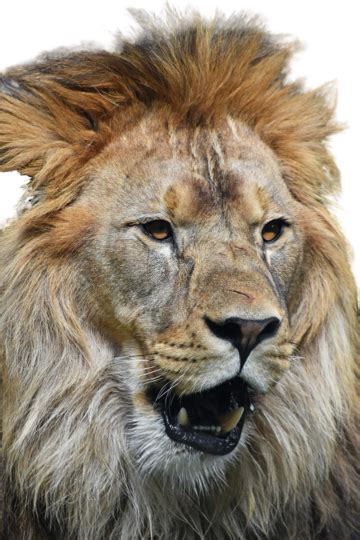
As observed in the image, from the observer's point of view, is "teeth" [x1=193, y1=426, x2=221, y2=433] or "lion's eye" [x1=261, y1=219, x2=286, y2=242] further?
"lion's eye" [x1=261, y1=219, x2=286, y2=242]

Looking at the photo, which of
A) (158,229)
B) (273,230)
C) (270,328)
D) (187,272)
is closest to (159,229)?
(158,229)

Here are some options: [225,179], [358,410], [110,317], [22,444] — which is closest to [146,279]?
[110,317]

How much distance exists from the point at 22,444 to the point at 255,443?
2.67 feet

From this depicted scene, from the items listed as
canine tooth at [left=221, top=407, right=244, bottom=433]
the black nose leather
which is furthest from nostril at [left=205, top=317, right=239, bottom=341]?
canine tooth at [left=221, top=407, right=244, bottom=433]

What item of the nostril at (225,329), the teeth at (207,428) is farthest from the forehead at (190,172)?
the teeth at (207,428)

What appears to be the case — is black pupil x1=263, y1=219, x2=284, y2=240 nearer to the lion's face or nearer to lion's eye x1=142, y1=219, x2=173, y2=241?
the lion's face

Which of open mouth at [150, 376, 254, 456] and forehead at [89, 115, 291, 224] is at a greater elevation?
forehead at [89, 115, 291, 224]

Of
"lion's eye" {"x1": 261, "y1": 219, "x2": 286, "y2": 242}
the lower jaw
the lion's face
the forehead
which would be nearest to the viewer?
the lion's face

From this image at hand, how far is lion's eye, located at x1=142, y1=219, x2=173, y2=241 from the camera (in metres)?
3.34

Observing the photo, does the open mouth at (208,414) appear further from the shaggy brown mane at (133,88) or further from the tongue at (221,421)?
the shaggy brown mane at (133,88)

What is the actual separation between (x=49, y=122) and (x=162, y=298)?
80cm

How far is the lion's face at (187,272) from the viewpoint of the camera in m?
3.09

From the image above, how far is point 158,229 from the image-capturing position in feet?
11.0

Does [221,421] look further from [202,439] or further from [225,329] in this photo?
[225,329]
